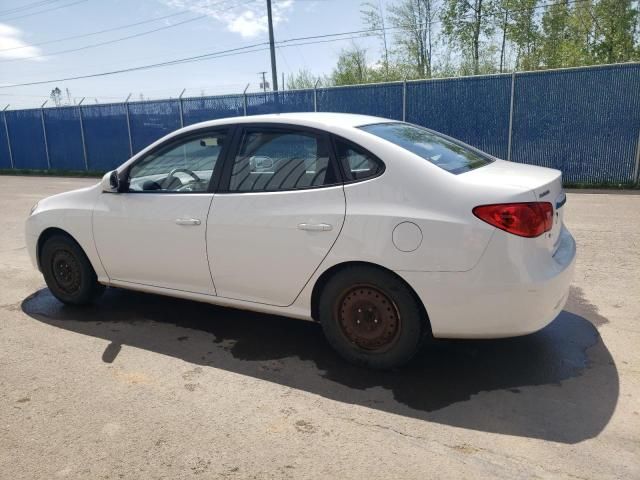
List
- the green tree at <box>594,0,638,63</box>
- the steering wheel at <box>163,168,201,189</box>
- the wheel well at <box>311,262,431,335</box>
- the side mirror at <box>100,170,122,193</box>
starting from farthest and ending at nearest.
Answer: the green tree at <box>594,0,638,63</box>, the side mirror at <box>100,170,122,193</box>, the steering wheel at <box>163,168,201,189</box>, the wheel well at <box>311,262,431,335</box>

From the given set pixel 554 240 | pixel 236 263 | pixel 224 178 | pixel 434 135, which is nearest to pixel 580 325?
pixel 554 240

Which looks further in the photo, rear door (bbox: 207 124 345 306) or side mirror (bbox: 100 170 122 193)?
side mirror (bbox: 100 170 122 193)

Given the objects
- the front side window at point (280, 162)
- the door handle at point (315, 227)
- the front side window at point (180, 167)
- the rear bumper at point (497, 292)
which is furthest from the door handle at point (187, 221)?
the rear bumper at point (497, 292)

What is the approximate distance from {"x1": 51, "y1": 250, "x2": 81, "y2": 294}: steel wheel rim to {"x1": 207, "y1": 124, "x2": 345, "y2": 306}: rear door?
64.1 inches

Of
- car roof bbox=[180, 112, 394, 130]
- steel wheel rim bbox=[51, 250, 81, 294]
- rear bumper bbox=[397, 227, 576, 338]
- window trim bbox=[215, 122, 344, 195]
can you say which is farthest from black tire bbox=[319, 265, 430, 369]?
steel wheel rim bbox=[51, 250, 81, 294]

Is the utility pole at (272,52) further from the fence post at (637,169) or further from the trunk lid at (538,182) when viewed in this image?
the trunk lid at (538,182)

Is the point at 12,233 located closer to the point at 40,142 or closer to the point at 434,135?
the point at 434,135

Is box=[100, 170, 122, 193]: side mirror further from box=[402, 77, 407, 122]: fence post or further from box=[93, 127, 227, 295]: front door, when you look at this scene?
box=[402, 77, 407, 122]: fence post

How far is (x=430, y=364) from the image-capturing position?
352 cm

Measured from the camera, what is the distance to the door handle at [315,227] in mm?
3330

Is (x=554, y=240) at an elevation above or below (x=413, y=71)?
below

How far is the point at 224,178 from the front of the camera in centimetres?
385

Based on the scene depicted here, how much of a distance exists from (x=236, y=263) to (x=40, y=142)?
21958mm

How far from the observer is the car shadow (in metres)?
2.93
